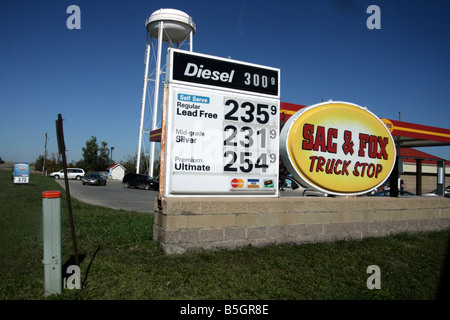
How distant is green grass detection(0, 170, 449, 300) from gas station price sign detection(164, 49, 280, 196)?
1187mm

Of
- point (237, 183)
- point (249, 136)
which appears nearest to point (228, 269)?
point (237, 183)

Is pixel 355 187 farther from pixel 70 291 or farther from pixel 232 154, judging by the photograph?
pixel 70 291

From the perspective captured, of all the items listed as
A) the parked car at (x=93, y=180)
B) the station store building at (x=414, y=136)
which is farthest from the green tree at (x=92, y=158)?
the station store building at (x=414, y=136)

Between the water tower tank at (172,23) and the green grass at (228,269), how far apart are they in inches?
1102

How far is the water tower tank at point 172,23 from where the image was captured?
31203mm

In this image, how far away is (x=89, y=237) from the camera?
6.54 meters

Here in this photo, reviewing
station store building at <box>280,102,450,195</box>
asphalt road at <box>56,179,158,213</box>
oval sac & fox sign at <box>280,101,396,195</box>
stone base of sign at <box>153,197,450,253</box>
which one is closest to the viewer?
stone base of sign at <box>153,197,450,253</box>

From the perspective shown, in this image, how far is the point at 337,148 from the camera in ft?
23.4

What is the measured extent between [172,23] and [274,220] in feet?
95.4

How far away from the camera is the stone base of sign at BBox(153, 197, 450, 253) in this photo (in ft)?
18.0

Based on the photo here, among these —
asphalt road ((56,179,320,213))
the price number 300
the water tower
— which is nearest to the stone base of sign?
the price number 300

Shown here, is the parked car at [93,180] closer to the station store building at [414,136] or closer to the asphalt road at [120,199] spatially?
the asphalt road at [120,199]

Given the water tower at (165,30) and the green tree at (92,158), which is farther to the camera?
the green tree at (92,158)

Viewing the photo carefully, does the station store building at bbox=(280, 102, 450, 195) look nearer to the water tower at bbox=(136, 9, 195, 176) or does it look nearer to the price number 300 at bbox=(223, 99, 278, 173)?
the price number 300 at bbox=(223, 99, 278, 173)
